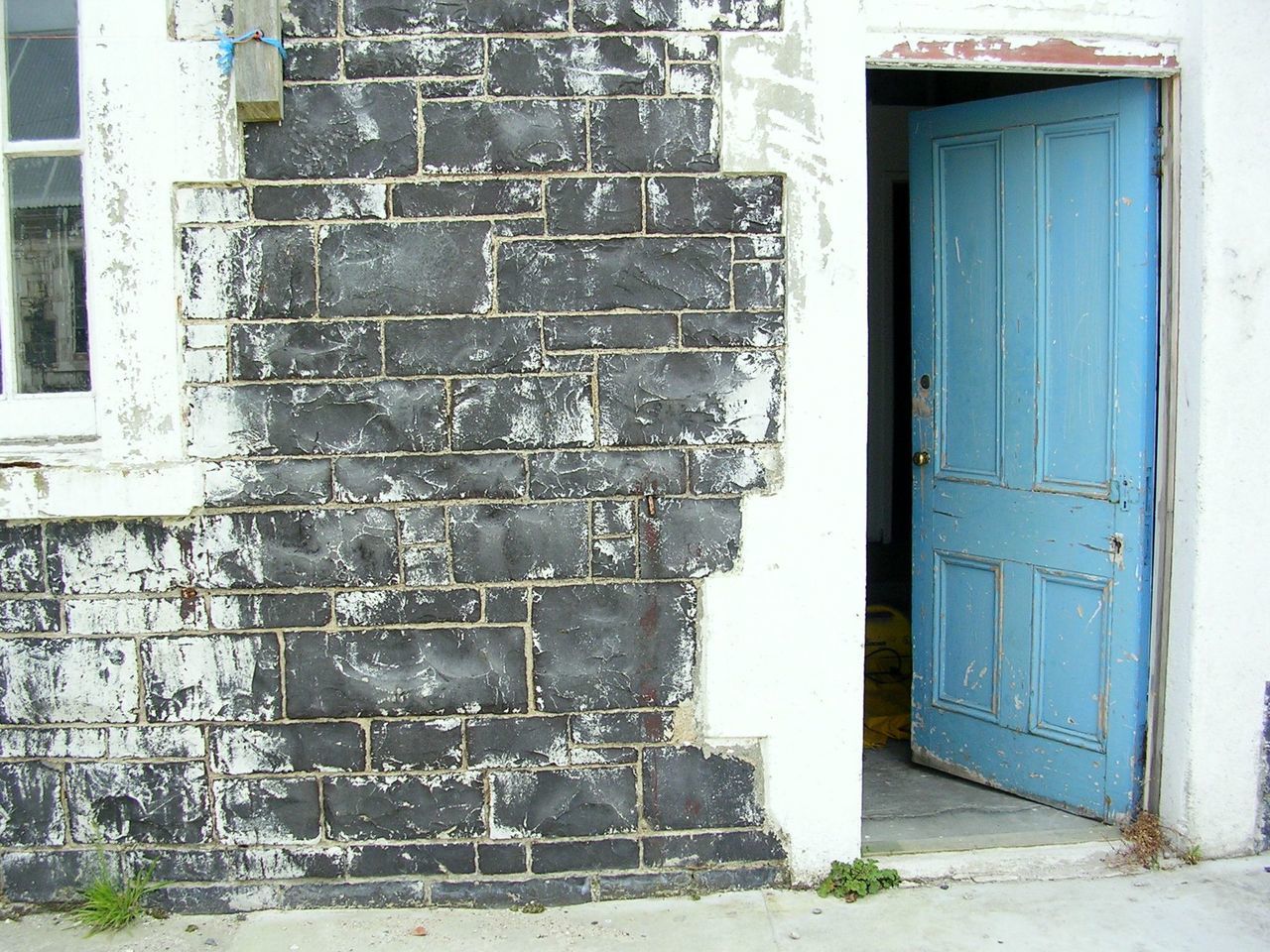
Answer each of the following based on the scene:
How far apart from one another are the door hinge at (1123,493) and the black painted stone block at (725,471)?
4.17 feet

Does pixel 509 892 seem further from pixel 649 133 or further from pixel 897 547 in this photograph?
pixel 897 547

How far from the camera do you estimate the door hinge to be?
11.7 feet

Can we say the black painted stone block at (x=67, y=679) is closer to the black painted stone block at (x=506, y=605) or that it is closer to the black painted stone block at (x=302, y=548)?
the black painted stone block at (x=302, y=548)

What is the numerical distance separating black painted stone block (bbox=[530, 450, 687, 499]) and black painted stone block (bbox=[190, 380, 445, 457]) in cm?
34

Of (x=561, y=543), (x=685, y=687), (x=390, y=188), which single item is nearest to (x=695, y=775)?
(x=685, y=687)

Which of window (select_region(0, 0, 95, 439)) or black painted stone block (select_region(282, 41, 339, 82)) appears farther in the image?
window (select_region(0, 0, 95, 439))

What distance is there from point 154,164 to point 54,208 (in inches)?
17.7

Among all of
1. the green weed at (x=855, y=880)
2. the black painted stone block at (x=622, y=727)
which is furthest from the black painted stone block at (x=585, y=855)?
the green weed at (x=855, y=880)

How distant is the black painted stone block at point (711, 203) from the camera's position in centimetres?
325

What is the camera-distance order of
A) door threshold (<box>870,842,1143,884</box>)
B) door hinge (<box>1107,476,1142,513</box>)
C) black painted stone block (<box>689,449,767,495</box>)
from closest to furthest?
black painted stone block (<box>689,449,767,495</box>) → door threshold (<box>870,842,1143,884</box>) → door hinge (<box>1107,476,1142,513</box>)

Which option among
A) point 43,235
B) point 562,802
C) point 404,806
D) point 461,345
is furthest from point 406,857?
point 43,235

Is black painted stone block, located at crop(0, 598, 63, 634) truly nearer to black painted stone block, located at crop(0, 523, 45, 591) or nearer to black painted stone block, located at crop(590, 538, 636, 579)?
black painted stone block, located at crop(0, 523, 45, 591)

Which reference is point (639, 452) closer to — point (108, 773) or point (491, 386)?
point (491, 386)

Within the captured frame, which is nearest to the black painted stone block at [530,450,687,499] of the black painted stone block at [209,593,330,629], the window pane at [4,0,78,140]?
the black painted stone block at [209,593,330,629]
